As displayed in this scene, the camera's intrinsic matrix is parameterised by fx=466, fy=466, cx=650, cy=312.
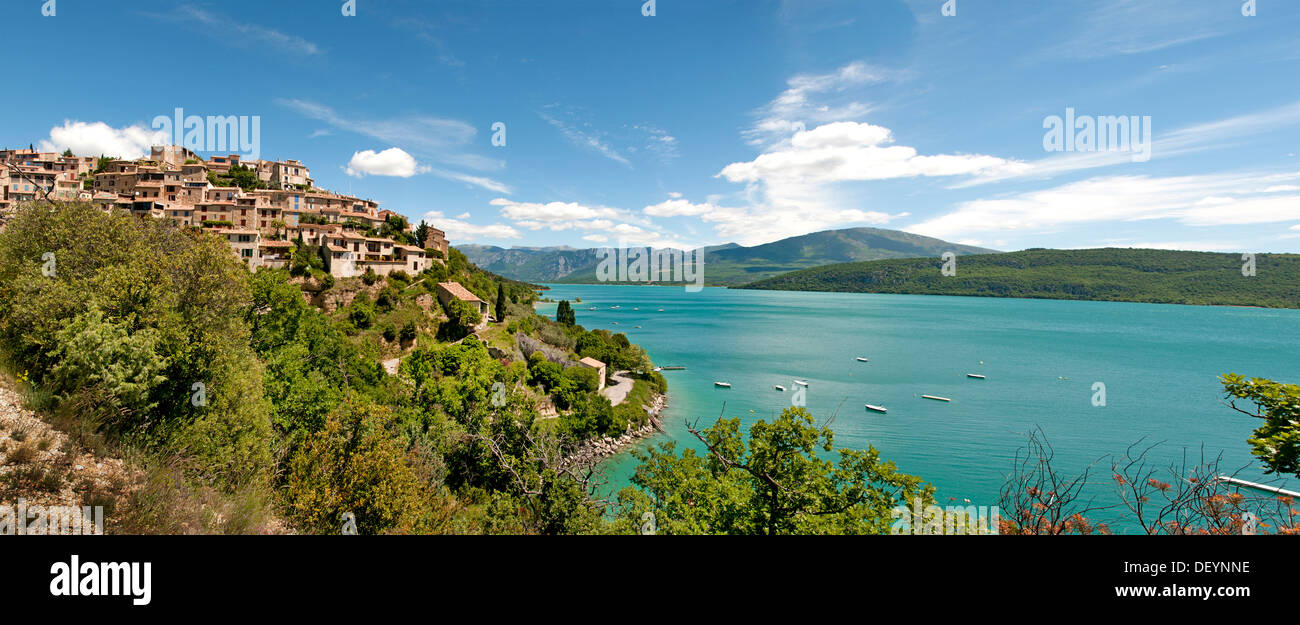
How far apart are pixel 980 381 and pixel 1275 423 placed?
176ft

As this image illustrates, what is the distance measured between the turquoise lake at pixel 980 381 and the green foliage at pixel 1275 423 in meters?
5.79

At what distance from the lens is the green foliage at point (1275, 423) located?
611 centimetres

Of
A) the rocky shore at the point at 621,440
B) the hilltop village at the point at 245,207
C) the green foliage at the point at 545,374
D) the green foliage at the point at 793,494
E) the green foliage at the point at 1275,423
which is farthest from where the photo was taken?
the hilltop village at the point at 245,207

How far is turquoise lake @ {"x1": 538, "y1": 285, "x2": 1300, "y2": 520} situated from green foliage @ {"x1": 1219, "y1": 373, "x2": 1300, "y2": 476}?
579 cm

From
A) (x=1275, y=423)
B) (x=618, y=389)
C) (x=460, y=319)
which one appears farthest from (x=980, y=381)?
(x=460, y=319)

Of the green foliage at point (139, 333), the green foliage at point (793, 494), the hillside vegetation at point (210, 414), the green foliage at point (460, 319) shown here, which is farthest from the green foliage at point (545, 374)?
the green foliage at point (793, 494)

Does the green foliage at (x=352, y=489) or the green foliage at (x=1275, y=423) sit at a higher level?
the green foliage at (x=1275, y=423)

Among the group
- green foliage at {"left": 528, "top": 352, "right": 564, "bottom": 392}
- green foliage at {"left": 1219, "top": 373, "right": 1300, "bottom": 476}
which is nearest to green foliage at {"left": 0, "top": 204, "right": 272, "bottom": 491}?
green foliage at {"left": 1219, "top": 373, "right": 1300, "bottom": 476}

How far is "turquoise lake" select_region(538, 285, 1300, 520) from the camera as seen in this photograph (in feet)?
106

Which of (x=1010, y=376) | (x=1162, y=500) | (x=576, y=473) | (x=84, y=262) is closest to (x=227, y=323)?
(x=84, y=262)

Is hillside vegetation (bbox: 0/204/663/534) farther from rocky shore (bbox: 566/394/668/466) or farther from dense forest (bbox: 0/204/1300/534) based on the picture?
rocky shore (bbox: 566/394/668/466)

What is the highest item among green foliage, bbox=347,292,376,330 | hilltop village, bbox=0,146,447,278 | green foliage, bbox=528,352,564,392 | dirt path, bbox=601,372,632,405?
hilltop village, bbox=0,146,447,278

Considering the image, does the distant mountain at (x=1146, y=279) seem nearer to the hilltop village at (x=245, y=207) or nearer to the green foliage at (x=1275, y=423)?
the green foliage at (x=1275, y=423)

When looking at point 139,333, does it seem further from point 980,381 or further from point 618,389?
point 980,381
